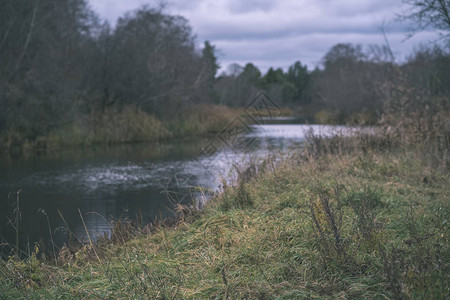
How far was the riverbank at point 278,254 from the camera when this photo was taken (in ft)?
10.4

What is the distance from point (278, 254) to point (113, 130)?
20.4 metres

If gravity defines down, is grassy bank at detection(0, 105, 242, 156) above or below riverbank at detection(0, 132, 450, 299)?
above

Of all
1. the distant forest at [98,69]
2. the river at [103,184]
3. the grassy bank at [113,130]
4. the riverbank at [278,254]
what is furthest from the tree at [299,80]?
the riverbank at [278,254]

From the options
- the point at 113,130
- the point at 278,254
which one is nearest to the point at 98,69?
the point at 113,130

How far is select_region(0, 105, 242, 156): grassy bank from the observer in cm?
1908

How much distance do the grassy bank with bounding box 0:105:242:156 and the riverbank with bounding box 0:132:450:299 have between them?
600 inches

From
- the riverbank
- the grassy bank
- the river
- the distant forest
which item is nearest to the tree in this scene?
the distant forest

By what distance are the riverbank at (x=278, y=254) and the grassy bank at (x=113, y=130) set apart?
15.2 metres

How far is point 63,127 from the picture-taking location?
21250 mm

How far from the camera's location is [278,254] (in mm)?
3953

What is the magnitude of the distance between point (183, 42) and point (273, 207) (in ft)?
87.8

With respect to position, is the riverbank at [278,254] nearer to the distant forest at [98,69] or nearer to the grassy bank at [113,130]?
the distant forest at [98,69]

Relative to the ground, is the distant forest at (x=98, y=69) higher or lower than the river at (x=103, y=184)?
higher

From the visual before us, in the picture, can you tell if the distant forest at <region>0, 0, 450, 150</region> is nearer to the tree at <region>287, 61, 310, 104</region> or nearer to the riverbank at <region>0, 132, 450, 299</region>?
the riverbank at <region>0, 132, 450, 299</region>
